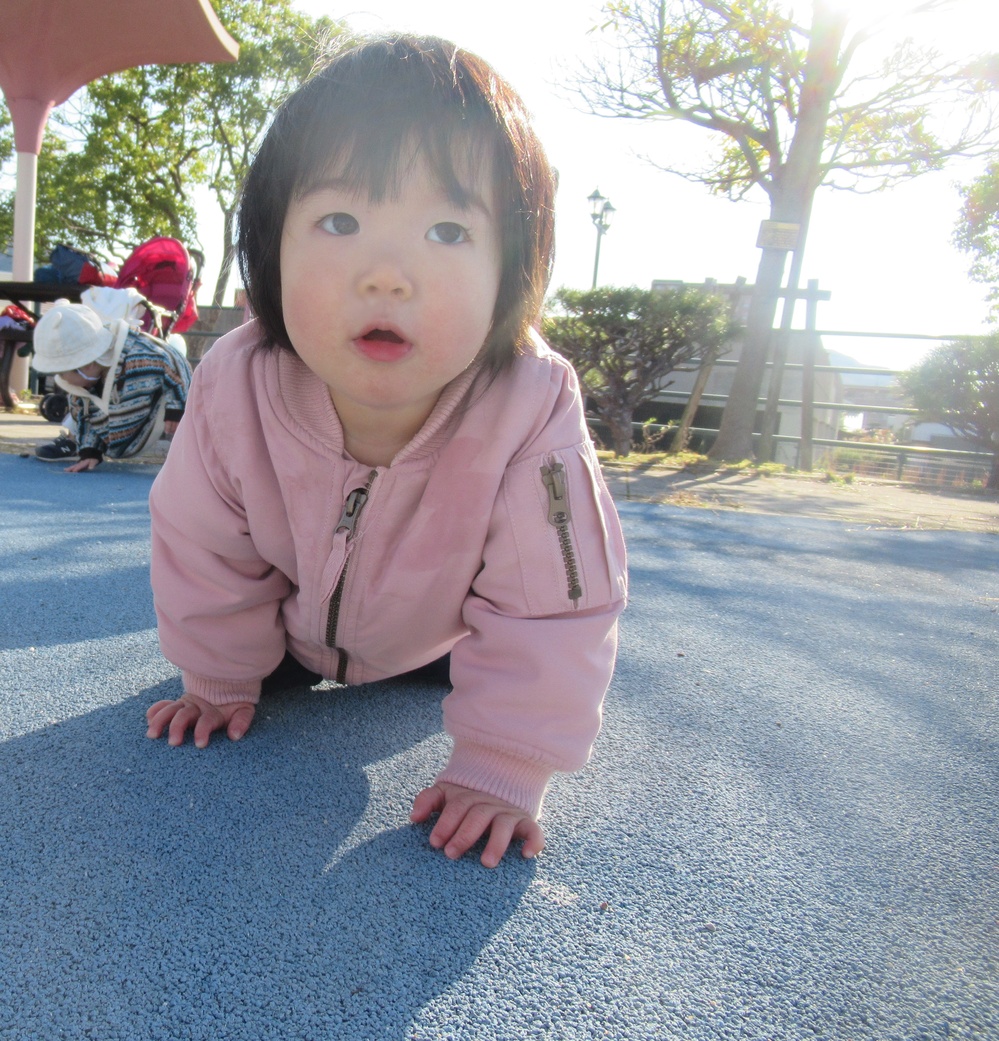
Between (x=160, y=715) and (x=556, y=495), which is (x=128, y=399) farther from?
(x=556, y=495)

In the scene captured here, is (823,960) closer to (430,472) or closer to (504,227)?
(430,472)

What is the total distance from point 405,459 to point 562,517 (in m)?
0.21

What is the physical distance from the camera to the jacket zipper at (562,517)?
95cm

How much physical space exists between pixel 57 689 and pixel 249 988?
2.25 feet

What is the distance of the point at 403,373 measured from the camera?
0.89 meters

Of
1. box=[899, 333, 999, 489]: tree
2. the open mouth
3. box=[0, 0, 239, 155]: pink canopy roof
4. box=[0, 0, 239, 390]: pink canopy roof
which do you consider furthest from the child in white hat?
box=[899, 333, 999, 489]: tree

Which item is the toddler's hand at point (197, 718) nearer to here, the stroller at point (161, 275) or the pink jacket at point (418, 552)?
the pink jacket at point (418, 552)

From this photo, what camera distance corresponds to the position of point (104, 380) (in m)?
3.51

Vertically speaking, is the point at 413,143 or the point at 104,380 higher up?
the point at 413,143

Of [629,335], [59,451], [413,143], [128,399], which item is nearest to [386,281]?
[413,143]

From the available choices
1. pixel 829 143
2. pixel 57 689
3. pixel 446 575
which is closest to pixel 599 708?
pixel 446 575

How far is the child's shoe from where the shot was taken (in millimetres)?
3584

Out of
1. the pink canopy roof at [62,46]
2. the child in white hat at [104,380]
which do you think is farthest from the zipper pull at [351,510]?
the pink canopy roof at [62,46]

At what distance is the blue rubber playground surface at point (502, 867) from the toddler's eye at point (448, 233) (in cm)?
61
